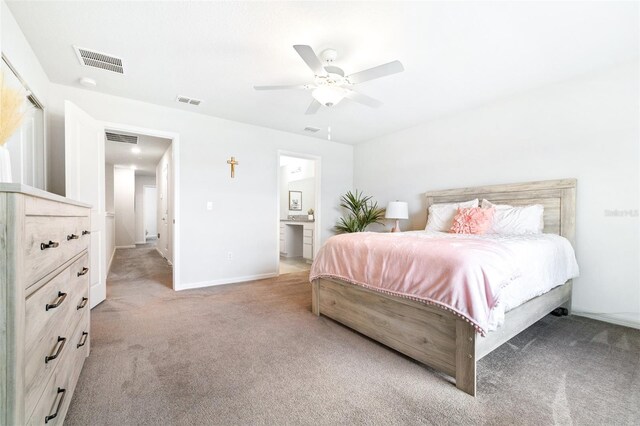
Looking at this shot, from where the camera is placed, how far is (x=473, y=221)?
117 inches

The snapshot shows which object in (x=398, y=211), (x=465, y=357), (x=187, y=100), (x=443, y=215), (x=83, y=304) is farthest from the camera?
(x=398, y=211)

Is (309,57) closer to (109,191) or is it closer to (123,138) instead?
(123,138)

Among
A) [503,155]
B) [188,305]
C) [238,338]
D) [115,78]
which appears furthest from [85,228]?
[503,155]

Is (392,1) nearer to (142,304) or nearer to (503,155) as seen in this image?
(503,155)

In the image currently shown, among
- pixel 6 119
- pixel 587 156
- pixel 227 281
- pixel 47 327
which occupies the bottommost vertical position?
pixel 227 281

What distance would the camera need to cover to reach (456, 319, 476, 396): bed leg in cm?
146

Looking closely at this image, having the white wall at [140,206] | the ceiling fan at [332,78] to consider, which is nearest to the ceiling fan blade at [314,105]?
the ceiling fan at [332,78]

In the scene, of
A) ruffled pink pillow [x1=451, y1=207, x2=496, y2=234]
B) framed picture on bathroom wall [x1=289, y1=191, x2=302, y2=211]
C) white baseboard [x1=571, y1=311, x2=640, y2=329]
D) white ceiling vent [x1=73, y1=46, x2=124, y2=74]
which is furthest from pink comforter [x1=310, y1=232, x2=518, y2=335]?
framed picture on bathroom wall [x1=289, y1=191, x2=302, y2=211]

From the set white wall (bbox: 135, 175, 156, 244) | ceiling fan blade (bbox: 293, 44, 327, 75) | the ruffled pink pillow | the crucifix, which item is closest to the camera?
ceiling fan blade (bbox: 293, 44, 327, 75)

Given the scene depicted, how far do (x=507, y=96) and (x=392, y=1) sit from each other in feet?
7.28

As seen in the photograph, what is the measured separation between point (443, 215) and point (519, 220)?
2.73 feet

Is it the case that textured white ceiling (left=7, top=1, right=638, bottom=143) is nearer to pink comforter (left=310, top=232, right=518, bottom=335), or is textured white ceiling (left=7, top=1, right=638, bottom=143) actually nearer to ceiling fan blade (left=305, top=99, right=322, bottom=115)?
ceiling fan blade (left=305, top=99, right=322, bottom=115)

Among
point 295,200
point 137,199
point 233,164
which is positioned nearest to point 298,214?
point 295,200

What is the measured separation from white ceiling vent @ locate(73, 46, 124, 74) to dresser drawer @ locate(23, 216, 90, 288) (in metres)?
1.73
